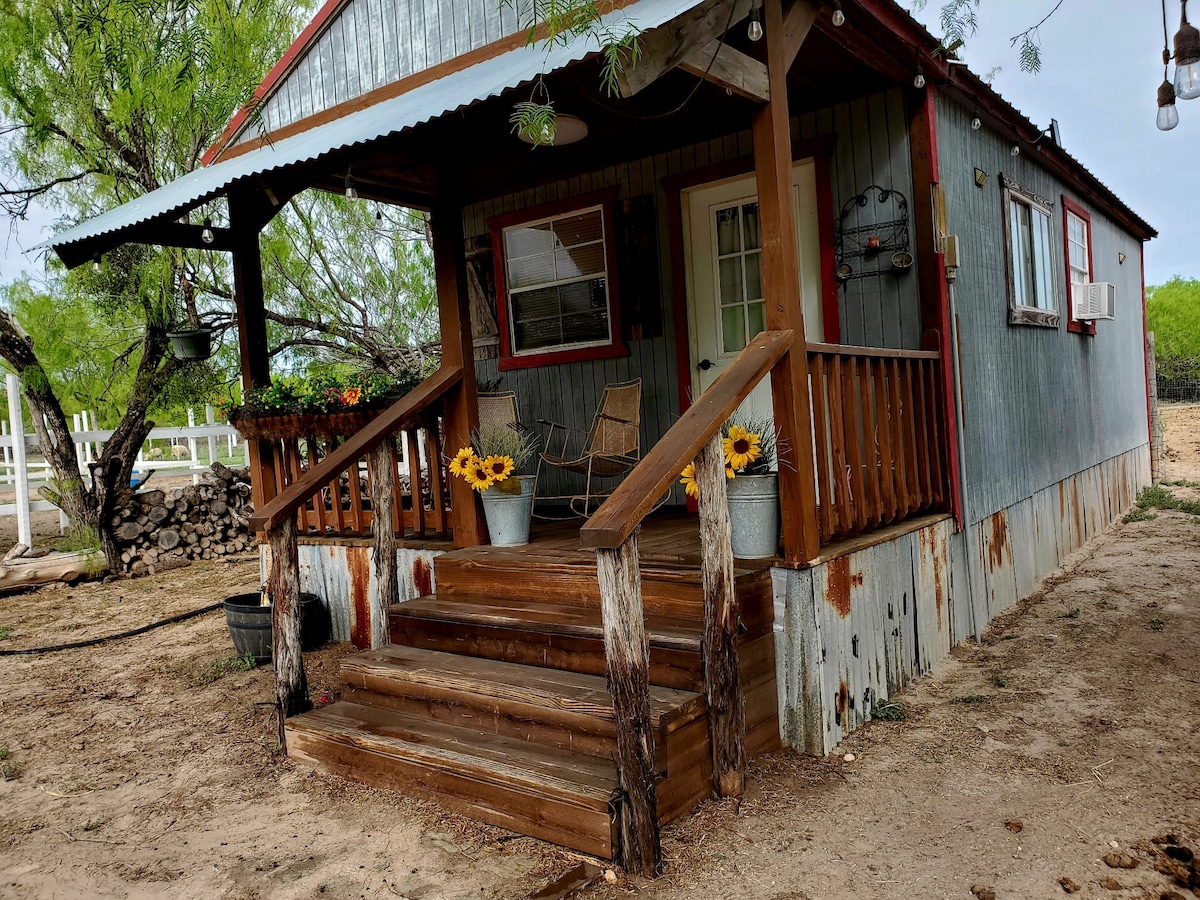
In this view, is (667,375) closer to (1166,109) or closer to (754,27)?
(754,27)

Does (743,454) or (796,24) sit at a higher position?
(796,24)

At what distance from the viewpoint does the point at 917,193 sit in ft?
14.7

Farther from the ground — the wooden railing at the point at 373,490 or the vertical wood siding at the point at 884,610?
the wooden railing at the point at 373,490

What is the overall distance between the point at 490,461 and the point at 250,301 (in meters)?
2.16

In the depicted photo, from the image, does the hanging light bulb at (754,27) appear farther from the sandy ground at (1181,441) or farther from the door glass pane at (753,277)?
the sandy ground at (1181,441)

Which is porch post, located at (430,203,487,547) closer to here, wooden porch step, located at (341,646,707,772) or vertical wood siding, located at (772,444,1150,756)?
wooden porch step, located at (341,646,707,772)

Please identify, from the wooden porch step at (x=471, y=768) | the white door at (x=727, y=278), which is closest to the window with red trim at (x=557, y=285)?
the white door at (x=727, y=278)

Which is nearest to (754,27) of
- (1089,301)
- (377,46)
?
(377,46)

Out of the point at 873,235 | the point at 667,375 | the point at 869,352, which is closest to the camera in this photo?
the point at 869,352

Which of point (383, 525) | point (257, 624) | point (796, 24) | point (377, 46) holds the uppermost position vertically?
point (377, 46)

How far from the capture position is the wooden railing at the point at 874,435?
3.56 meters

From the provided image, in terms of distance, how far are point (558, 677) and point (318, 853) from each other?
38.0 inches

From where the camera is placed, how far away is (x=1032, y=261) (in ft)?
20.6

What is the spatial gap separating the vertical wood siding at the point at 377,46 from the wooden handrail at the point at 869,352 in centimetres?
309
